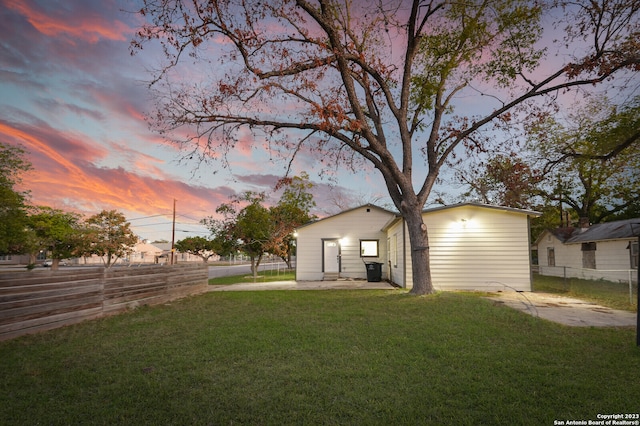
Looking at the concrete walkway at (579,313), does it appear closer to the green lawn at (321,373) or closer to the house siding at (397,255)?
the green lawn at (321,373)

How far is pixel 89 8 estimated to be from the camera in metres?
7.72

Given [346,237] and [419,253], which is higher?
[346,237]

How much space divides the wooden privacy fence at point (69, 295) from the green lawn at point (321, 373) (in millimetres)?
405

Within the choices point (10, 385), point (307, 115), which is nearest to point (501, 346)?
point (10, 385)

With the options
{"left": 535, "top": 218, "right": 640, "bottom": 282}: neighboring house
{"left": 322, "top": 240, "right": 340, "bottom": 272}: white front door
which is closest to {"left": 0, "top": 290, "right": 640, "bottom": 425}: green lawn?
{"left": 535, "top": 218, "right": 640, "bottom": 282}: neighboring house

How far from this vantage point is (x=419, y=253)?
1051cm

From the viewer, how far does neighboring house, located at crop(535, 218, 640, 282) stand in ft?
49.8

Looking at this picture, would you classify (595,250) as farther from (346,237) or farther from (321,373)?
(321,373)

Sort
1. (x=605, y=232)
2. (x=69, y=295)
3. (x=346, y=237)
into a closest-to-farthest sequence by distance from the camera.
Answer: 1. (x=69, y=295)
2. (x=605, y=232)
3. (x=346, y=237)

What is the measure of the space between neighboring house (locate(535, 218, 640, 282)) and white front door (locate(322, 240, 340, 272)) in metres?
9.81

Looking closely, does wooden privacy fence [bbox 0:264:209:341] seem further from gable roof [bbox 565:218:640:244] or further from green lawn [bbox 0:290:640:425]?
gable roof [bbox 565:218:640:244]

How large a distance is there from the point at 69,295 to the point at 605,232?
72.8 ft

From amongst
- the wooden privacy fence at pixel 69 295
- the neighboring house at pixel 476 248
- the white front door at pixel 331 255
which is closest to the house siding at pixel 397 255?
the neighboring house at pixel 476 248

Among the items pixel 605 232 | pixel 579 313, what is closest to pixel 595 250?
pixel 605 232
